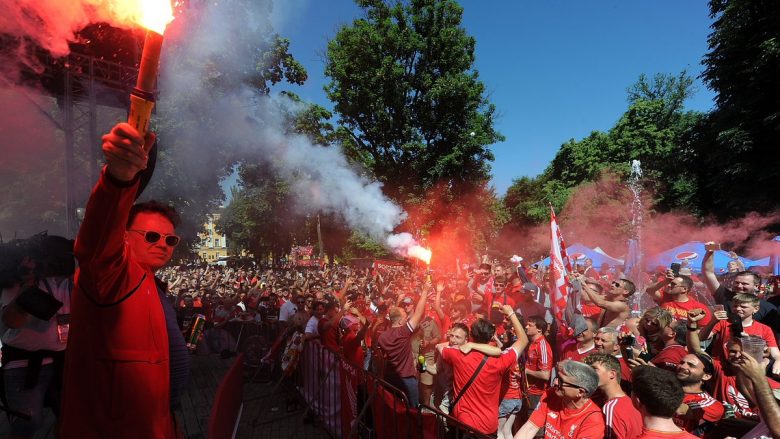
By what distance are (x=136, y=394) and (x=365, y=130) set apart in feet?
72.2

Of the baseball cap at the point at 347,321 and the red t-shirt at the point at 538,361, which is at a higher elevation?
the baseball cap at the point at 347,321

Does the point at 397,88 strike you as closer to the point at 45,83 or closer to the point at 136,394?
the point at 45,83

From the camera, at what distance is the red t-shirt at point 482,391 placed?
4270 millimetres

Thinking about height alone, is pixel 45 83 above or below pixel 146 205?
above

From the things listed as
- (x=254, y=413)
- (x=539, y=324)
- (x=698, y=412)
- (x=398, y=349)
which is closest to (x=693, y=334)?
(x=698, y=412)

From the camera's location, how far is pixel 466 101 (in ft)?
76.1

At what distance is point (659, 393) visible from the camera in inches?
103

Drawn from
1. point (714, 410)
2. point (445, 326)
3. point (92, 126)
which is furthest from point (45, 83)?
point (714, 410)

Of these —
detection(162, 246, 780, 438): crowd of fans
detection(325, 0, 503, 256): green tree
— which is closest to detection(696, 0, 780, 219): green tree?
detection(325, 0, 503, 256): green tree

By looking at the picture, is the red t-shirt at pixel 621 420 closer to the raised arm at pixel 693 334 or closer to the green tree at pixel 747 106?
the raised arm at pixel 693 334

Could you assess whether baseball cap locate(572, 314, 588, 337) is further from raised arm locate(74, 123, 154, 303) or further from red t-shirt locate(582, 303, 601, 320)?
raised arm locate(74, 123, 154, 303)

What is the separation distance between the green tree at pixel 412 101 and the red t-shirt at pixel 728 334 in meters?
17.8

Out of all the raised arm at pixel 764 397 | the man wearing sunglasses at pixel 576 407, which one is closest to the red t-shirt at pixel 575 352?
the man wearing sunglasses at pixel 576 407

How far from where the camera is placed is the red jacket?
68.5 inches
